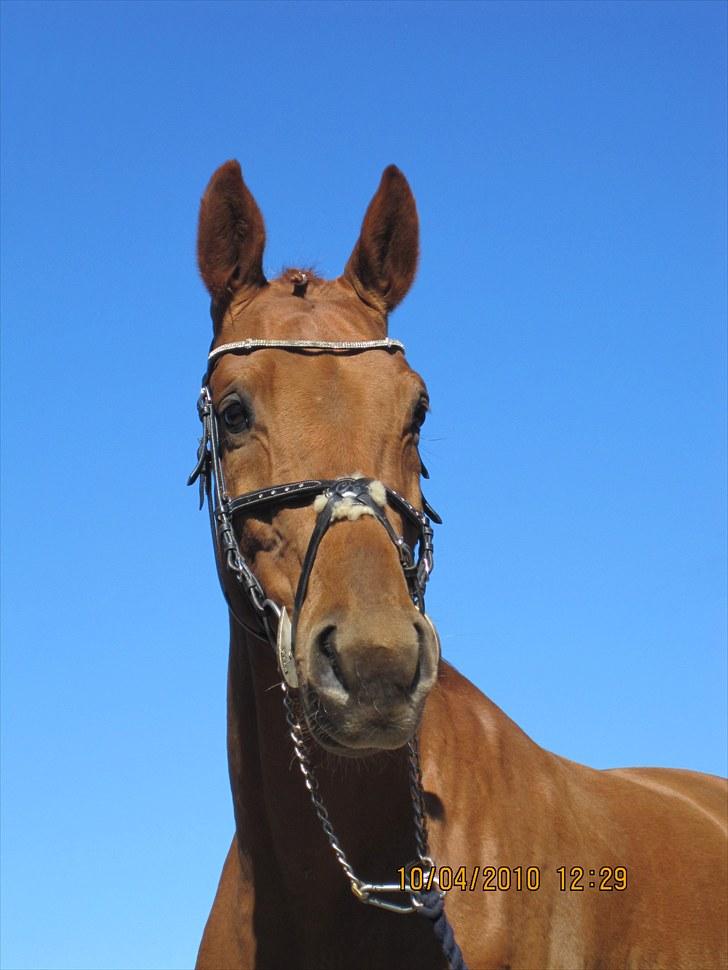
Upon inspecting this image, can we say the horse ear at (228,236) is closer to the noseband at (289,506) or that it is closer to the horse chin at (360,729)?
the noseband at (289,506)

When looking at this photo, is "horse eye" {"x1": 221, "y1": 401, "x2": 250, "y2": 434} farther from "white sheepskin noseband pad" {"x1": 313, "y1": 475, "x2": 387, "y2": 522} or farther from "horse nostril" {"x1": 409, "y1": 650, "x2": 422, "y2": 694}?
"horse nostril" {"x1": 409, "y1": 650, "x2": 422, "y2": 694}

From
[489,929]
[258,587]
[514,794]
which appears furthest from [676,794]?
[258,587]

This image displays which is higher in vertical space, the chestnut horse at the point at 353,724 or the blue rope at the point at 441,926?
the chestnut horse at the point at 353,724

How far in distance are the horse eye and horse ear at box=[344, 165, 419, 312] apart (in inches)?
49.6

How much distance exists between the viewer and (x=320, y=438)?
14.4ft

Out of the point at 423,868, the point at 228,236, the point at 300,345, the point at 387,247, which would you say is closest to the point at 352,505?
the point at 300,345

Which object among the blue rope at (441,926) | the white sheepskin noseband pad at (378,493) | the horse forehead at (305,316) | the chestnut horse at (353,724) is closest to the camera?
the chestnut horse at (353,724)

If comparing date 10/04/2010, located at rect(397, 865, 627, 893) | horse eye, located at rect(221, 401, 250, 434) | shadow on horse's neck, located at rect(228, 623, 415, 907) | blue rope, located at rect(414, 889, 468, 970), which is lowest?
blue rope, located at rect(414, 889, 468, 970)

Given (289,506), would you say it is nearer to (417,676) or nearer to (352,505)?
(352,505)

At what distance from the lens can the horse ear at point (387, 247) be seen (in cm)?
564

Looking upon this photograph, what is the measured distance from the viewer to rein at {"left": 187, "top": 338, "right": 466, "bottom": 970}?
4.05 meters

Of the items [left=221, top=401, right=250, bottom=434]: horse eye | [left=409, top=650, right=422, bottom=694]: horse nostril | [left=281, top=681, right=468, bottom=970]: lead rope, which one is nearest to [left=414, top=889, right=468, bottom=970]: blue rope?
[left=281, top=681, right=468, bottom=970]: lead rope

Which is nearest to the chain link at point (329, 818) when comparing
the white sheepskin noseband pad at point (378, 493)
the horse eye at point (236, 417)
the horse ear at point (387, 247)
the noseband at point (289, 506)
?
the noseband at point (289, 506)

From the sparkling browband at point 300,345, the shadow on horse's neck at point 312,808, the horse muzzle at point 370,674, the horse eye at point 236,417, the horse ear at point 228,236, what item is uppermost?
the horse ear at point 228,236
